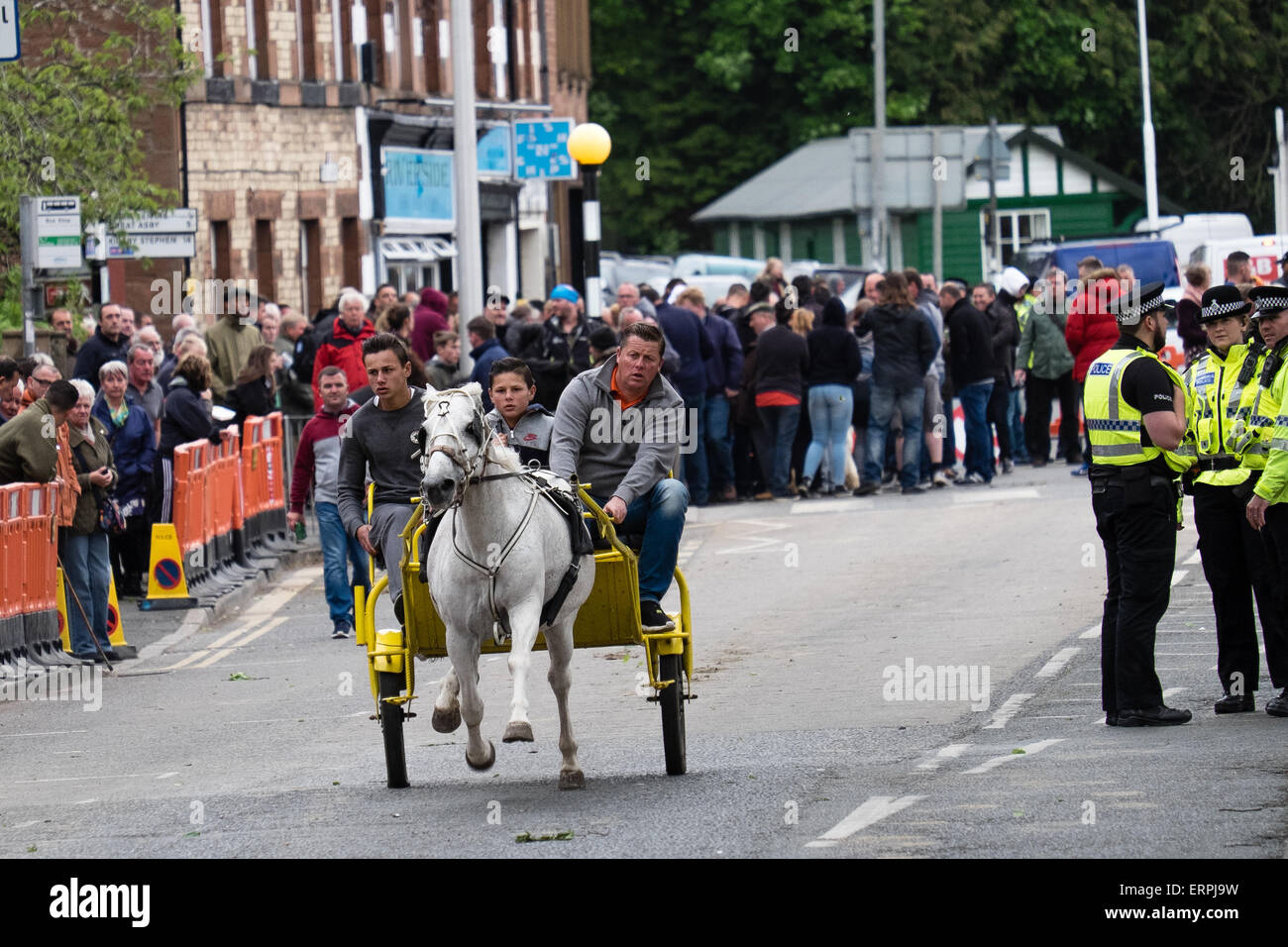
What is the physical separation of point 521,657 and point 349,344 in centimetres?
1221

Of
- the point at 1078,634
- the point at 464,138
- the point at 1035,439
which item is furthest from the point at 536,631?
the point at 1035,439

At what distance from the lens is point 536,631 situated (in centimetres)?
1099

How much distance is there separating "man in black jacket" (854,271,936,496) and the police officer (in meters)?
13.3

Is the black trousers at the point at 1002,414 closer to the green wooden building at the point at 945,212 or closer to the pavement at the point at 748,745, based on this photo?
the pavement at the point at 748,745

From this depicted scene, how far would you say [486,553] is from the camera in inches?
421

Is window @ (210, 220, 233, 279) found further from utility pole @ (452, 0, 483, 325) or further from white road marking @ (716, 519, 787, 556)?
white road marking @ (716, 519, 787, 556)

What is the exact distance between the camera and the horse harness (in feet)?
33.8

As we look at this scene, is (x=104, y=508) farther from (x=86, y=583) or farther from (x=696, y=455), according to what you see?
(x=696, y=455)

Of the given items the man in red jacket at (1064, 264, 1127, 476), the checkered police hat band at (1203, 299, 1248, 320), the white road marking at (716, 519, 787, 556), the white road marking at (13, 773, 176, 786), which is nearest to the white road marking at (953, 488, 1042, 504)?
the man in red jacket at (1064, 264, 1127, 476)

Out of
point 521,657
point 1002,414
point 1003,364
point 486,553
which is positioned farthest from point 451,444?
point 1002,414

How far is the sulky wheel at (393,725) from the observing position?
11383 millimetres

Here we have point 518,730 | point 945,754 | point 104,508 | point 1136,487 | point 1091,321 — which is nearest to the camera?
point 518,730

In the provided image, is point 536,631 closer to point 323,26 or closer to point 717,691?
point 717,691

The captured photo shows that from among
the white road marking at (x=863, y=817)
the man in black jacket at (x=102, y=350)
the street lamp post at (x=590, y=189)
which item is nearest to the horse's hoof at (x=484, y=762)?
the white road marking at (x=863, y=817)
